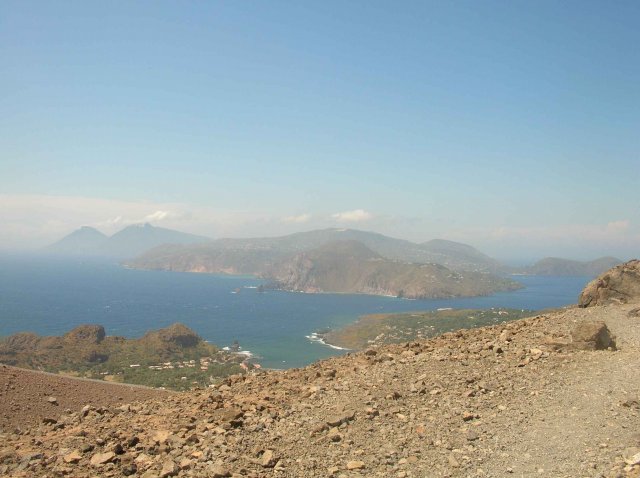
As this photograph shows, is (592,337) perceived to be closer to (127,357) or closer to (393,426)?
(393,426)

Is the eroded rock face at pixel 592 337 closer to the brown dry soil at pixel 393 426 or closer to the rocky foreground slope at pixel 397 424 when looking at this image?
the rocky foreground slope at pixel 397 424

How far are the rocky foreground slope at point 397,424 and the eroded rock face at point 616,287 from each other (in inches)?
307

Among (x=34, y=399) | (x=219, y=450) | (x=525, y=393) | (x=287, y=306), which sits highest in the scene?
(x=525, y=393)

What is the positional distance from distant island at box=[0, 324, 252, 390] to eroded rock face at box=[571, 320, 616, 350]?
3718cm

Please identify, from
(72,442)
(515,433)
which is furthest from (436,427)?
(72,442)

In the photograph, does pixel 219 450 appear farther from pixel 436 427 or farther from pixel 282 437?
pixel 436 427

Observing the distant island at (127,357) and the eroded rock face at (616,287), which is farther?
the distant island at (127,357)

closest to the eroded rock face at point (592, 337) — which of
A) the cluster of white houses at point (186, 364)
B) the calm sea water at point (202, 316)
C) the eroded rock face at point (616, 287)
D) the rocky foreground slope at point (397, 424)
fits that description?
the rocky foreground slope at point (397, 424)

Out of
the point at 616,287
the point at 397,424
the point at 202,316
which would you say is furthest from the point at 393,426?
the point at 202,316

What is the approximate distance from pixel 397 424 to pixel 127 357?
6249 cm

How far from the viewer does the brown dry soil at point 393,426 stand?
265 inches

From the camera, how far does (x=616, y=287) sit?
19.0 meters

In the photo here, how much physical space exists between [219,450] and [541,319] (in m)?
12.9

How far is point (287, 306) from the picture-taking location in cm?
19162
